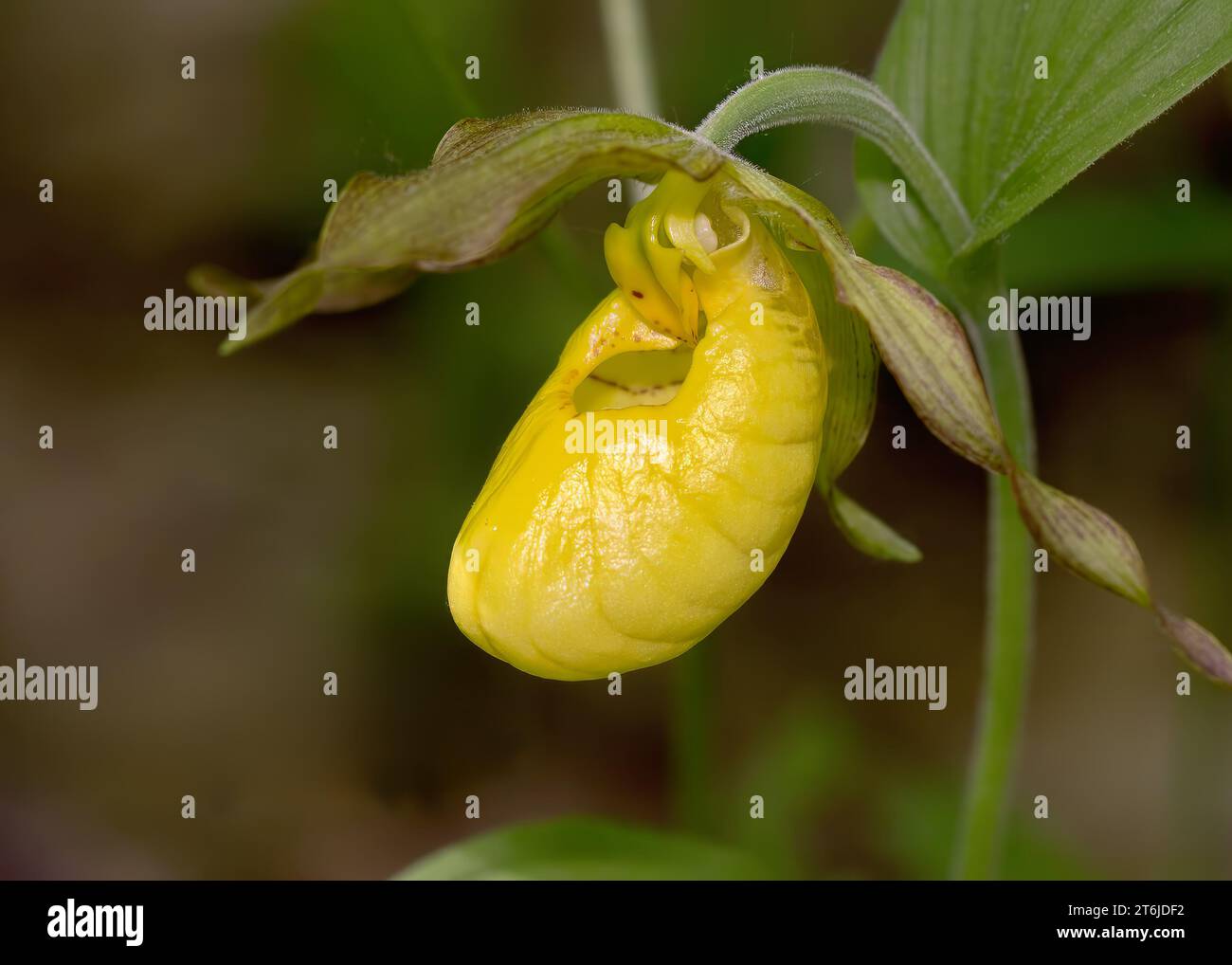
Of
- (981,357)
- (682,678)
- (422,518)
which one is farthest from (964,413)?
(422,518)

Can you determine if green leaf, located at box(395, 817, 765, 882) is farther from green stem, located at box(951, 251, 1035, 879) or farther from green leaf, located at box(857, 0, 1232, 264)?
green leaf, located at box(857, 0, 1232, 264)

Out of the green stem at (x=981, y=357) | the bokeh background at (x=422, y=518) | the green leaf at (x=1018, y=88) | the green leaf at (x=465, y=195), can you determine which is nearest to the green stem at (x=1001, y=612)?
the green stem at (x=981, y=357)

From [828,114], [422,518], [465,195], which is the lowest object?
[422,518]

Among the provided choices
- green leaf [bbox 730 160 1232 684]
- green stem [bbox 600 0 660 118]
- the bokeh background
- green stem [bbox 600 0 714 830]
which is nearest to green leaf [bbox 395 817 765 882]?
green stem [bbox 600 0 714 830]

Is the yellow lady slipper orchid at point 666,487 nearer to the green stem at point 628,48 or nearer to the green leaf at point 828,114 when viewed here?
the green leaf at point 828,114

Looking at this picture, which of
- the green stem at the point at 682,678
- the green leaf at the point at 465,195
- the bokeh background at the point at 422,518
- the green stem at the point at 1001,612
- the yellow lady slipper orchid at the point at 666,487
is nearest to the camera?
the green leaf at the point at 465,195

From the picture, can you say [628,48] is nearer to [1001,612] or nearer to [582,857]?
[1001,612]
